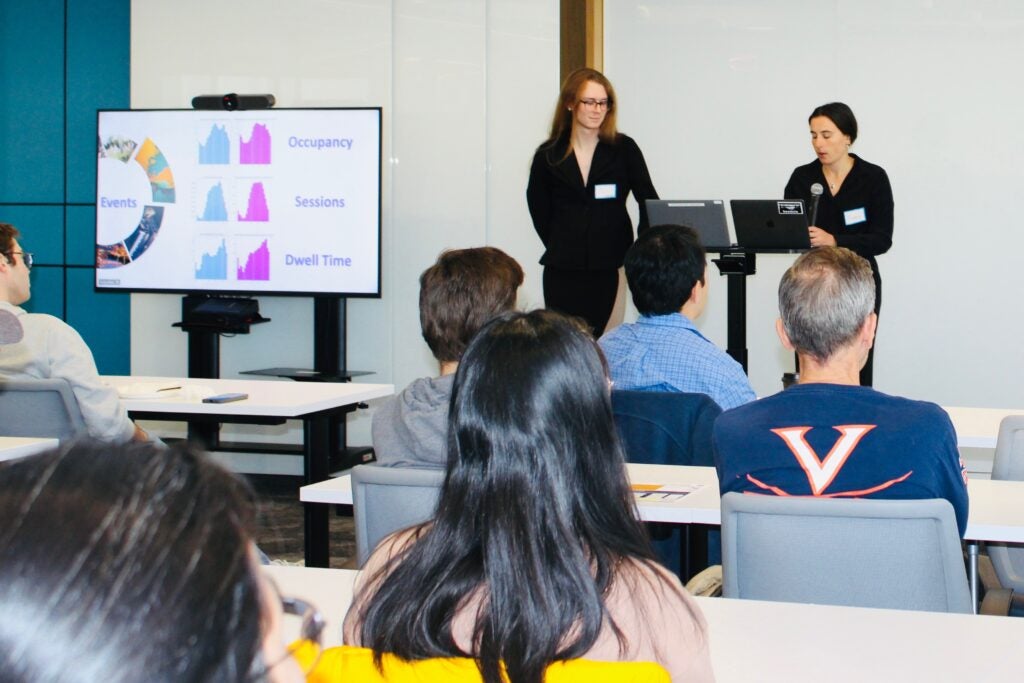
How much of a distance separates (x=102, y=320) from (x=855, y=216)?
15.2 feet

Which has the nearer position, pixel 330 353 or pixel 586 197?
pixel 586 197

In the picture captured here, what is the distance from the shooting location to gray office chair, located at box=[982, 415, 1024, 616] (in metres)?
2.72

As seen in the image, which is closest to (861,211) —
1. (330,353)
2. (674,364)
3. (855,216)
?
(855,216)

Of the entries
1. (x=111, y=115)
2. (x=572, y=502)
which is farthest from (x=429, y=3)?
(x=572, y=502)

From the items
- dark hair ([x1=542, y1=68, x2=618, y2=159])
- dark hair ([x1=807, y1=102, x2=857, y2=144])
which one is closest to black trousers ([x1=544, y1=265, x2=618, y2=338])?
dark hair ([x1=542, y1=68, x2=618, y2=159])

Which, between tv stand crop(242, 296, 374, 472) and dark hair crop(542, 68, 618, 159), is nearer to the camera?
dark hair crop(542, 68, 618, 159)

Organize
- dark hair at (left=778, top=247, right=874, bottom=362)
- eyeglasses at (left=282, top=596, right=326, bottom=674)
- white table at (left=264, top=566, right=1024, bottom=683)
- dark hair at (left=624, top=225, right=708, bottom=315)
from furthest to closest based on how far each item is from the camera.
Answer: dark hair at (left=624, top=225, right=708, bottom=315), dark hair at (left=778, top=247, right=874, bottom=362), white table at (left=264, top=566, right=1024, bottom=683), eyeglasses at (left=282, top=596, right=326, bottom=674)

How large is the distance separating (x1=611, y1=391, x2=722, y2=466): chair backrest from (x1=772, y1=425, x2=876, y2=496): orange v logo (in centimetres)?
82

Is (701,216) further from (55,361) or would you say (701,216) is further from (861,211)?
(55,361)

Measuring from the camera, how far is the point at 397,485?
7.54 feet

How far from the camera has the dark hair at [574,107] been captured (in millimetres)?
5312

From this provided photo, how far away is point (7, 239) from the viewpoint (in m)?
3.91

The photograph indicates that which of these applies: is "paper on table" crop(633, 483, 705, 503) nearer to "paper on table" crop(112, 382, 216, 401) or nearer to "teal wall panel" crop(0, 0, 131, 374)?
"paper on table" crop(112, 382, 216, 401)

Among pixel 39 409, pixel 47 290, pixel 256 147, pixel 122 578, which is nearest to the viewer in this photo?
pixel 122 578
